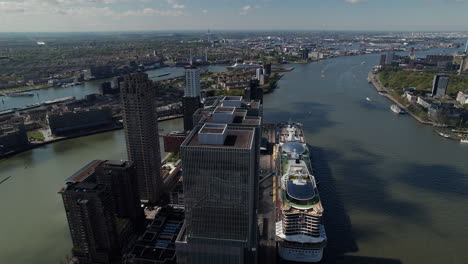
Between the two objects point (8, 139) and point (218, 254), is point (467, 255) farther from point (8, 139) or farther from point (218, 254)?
point (8, 139)

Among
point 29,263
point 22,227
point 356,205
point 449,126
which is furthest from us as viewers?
point 449,126

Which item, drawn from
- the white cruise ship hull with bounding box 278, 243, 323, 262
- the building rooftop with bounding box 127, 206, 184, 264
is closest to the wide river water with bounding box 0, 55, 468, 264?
the white cruise ship hull with bounding box 278, 243, 323, 262

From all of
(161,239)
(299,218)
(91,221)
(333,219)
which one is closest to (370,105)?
(333,219)

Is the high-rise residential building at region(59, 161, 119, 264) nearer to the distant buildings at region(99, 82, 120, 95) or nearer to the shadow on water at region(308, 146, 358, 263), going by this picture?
→ the shadow on water at region(308, 146, 358, 263)

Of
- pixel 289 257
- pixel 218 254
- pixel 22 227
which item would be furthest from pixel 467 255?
pixel 22 227

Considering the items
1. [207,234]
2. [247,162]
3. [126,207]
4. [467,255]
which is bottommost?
[467,255]

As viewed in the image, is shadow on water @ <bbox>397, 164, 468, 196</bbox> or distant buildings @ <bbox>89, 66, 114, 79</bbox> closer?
shadow on water @ <bbox>397, 164, 468, 196</bbox>

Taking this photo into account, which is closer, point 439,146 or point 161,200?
point 161,200
